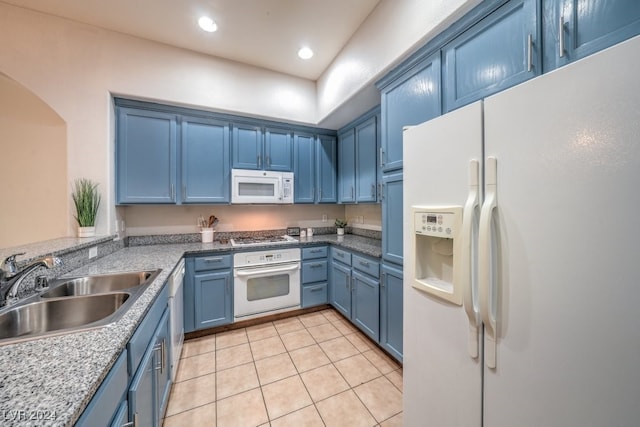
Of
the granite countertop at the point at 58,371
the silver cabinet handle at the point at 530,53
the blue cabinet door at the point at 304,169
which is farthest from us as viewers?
the blue cabinet door at the point at 304,169

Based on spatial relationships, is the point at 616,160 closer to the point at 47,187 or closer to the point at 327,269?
the point at 327,269

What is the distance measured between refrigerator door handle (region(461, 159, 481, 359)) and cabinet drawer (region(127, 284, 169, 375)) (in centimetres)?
128

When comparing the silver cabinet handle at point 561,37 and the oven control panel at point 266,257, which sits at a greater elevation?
the silver cabinet handle at point 561,37

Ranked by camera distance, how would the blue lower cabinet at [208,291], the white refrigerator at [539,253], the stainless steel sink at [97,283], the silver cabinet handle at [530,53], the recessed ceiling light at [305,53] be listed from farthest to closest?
the recessed ceiling light at [305,53] → the blue lower cabinet at [208,291] → the stainless steel sink at [97,283] → the silver cabinet handle at [530,53] → the white refrigerator at [539,253]

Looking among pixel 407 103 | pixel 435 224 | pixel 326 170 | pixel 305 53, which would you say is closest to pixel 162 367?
pixel 435 224

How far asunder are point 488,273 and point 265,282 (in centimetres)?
227

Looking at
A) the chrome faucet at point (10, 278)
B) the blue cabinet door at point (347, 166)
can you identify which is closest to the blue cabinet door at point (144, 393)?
the chrome faucet at point (10, 278)

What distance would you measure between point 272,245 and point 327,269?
0.77m

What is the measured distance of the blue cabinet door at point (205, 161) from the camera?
8.51 feet

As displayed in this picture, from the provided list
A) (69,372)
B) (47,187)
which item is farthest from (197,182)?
(69,372)

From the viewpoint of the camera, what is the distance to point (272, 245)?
8.75 ft

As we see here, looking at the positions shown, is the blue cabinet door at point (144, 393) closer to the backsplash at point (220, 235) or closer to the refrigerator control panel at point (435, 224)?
the refrigerator control panel at point (435, 224)

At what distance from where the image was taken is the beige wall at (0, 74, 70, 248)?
2.16 m

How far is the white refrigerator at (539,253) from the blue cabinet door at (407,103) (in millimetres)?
603
